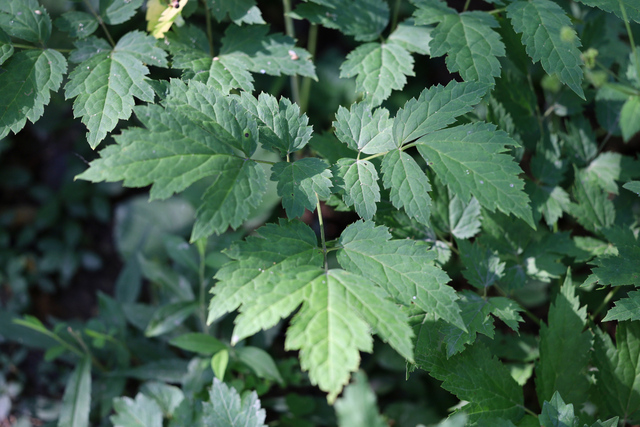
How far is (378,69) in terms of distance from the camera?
153 centimetres

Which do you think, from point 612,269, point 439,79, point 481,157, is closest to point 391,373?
point 612,269

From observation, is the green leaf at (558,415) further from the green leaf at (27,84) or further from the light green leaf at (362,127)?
the green leaf at (27,84)

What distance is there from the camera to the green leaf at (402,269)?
1.14 m

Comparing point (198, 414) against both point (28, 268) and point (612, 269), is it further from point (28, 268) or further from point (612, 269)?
point (28, 268)

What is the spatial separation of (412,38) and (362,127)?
489 mm

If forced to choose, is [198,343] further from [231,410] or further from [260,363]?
[231,410]

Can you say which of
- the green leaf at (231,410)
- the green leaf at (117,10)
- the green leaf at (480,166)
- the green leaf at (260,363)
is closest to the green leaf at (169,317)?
the green leaf at (260,363)

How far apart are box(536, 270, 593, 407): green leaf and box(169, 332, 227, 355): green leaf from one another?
3.81 ft

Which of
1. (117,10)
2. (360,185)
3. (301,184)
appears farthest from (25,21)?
(360,185)

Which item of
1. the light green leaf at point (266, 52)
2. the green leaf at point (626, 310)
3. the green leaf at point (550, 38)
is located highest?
the green leaf at point (550, 38)

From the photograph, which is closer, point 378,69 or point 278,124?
point 278,124

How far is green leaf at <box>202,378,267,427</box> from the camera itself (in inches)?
52.9

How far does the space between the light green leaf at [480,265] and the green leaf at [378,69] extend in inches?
22.3

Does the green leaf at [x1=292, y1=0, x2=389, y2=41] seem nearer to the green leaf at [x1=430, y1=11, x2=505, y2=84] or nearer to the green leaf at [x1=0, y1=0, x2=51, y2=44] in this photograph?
the green leaf at [x1=430, y1=11, x2=505, y2=84]
